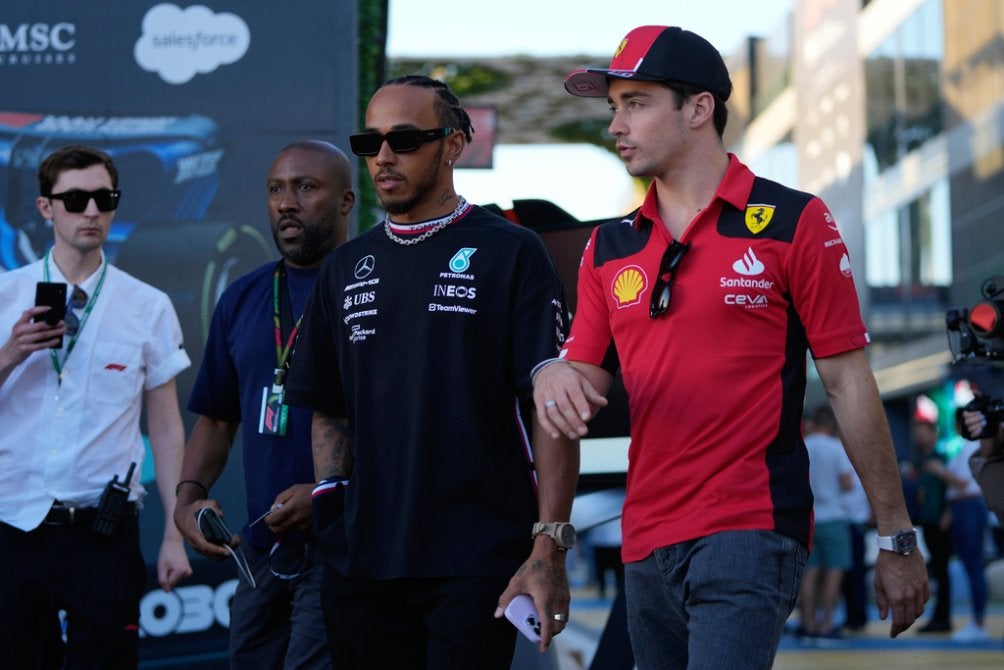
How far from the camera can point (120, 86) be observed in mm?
7477

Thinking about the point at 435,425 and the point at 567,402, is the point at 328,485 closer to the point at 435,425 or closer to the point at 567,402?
the point at 435,425

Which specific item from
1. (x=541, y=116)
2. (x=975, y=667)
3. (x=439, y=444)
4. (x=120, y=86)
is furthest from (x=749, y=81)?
(x=439, y=444)

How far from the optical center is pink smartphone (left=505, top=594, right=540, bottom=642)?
3.39 m

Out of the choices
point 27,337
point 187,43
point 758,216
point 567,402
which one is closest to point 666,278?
point 758,216

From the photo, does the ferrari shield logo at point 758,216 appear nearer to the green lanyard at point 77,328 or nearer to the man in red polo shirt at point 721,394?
the man in red polo shirt at point 721,394

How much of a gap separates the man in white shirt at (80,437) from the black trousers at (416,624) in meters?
1.45

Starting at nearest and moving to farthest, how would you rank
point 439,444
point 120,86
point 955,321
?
1. point 439,444
2. point 955,321
3. point 120,86

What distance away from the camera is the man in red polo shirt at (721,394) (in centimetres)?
327

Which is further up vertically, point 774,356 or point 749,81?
point 749,81

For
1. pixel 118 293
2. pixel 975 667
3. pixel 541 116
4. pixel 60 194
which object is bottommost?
pixel 975 667

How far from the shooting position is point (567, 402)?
3.16m

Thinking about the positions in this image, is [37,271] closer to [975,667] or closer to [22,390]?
[22,390]

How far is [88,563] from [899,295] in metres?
33.4

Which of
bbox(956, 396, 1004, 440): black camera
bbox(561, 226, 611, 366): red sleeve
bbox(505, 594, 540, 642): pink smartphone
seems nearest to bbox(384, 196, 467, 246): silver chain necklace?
bbox(561, 226, 611, 366): red sleeve
